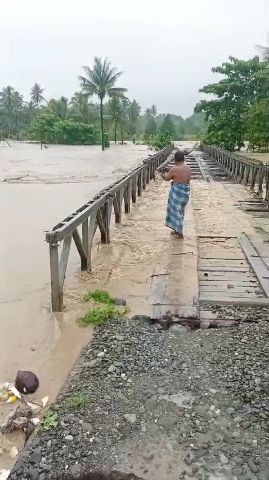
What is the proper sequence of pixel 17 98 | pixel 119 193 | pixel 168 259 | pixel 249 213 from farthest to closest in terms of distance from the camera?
pixel 17 98 → pixel 249 213 → pixel 119 193 → pixel 168 259

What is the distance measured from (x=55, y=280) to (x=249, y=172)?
1234cm

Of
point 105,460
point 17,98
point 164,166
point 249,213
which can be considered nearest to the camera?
point 105,460

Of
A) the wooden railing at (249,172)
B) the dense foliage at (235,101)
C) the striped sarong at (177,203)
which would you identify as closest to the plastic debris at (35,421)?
the striped sarong at (177,203)

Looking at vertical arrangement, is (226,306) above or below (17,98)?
below

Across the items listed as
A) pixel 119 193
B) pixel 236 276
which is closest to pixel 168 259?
pixel 236 276

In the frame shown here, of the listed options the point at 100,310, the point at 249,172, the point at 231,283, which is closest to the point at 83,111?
the point at 249,172

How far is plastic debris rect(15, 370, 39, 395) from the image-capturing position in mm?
Answer: 3623

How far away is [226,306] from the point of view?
16.5ft

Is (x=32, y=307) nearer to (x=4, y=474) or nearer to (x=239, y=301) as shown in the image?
(x=239, y=301)

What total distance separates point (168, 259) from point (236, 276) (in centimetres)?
114

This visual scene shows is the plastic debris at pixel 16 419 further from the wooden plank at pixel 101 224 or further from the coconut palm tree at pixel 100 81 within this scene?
the coconut palm tree at pixel 100 81

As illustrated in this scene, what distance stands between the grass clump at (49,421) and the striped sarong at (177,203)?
202 inches

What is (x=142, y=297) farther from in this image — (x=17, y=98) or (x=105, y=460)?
(x=17, y=98)

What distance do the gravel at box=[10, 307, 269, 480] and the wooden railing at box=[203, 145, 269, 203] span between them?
8.80 meters
